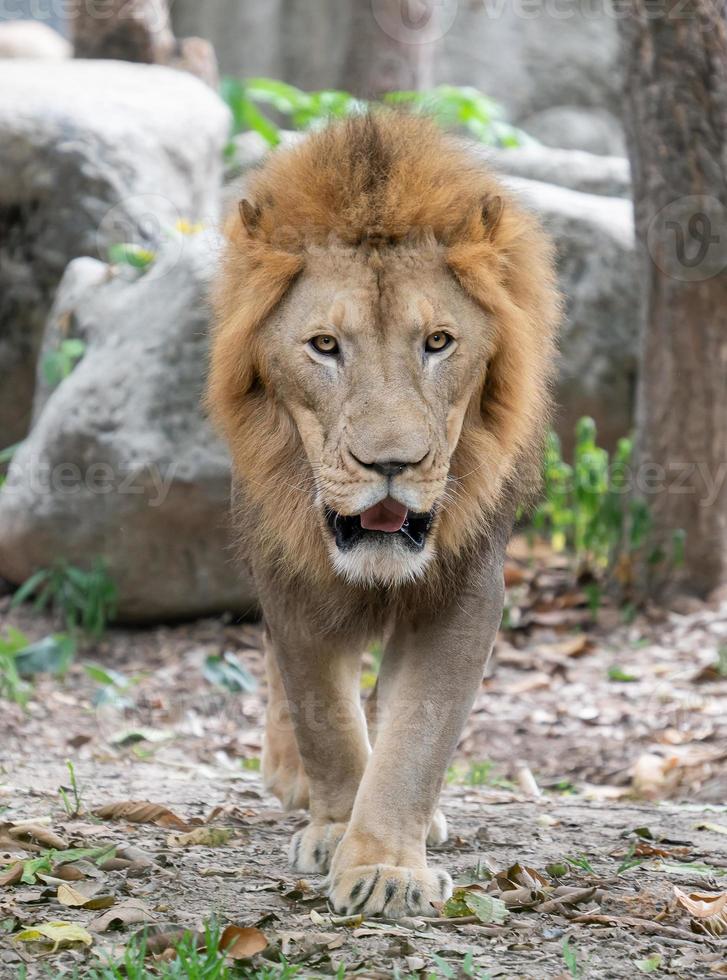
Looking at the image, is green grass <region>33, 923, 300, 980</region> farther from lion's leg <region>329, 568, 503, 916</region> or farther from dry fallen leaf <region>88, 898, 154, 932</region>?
lion's leg <region>329, 568, 503, 916</region>

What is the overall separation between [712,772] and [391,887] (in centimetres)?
255

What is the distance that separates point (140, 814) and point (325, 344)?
62.3 inches

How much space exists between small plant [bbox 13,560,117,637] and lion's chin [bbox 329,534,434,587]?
4064 millimetres

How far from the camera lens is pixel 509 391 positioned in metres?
3.38

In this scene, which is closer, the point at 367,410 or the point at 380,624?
the point at 367,410

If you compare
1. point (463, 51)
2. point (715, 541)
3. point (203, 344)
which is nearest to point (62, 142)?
point (203, 344)

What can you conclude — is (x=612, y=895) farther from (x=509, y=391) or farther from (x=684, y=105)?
(x=684, y=105)

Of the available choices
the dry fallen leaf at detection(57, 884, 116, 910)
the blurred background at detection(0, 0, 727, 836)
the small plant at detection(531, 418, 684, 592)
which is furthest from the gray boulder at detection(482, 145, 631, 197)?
the dry fallen leaf at detection(57, 884, 116, 910)

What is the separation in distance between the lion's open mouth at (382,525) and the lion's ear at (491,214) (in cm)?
76

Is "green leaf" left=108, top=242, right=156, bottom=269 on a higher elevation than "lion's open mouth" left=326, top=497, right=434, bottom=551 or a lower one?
lower

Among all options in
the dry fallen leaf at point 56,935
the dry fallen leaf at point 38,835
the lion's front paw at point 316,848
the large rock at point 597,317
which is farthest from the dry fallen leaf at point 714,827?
the large rock at point 597,317

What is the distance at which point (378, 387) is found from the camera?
3064 millimetres

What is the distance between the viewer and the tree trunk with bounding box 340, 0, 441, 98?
41.3 ft

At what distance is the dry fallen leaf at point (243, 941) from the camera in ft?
8.84
